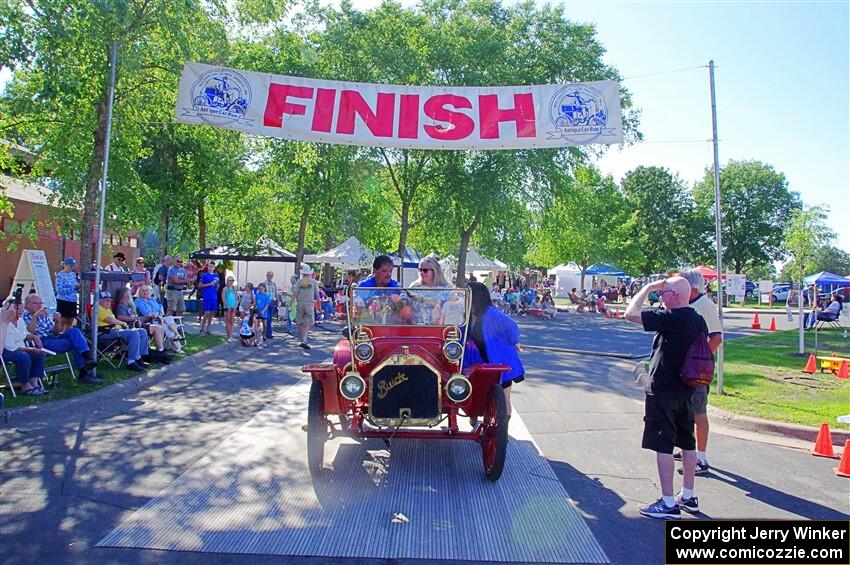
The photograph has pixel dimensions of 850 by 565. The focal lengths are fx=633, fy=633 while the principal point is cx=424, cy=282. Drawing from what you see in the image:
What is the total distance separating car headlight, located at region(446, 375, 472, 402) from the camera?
557 cm

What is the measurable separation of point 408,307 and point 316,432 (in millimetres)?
1551

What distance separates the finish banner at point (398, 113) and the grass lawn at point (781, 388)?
435 centimetres

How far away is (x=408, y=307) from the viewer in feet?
20.9

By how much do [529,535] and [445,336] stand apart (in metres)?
2.18

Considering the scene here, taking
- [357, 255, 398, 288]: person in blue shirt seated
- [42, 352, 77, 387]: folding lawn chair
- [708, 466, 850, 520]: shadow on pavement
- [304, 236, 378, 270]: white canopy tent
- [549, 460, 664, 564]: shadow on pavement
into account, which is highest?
[304, 236, 378, 270]: white canopy tent

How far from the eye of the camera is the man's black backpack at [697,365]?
4.86 metres

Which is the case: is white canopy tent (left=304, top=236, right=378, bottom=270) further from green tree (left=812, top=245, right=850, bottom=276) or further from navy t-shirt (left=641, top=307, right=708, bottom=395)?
green tree (left=812, top=245, right=850, bottom=276)

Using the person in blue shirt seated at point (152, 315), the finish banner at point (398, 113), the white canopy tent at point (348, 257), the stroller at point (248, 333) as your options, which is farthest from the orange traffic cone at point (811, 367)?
the white canopy tent at point (348, 257)

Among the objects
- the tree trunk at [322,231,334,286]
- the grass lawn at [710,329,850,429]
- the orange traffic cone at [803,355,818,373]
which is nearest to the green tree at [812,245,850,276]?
the tree trunk at [322,231,334,286]

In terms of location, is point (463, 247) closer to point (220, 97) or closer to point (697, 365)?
point (220, 97)

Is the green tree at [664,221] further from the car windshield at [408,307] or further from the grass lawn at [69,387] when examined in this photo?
the car windshield at [408,307]

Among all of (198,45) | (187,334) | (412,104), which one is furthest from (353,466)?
(187,334)

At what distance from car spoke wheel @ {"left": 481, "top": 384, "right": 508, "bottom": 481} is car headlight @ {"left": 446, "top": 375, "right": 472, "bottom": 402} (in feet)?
0.85

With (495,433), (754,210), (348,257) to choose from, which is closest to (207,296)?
(495,433)
